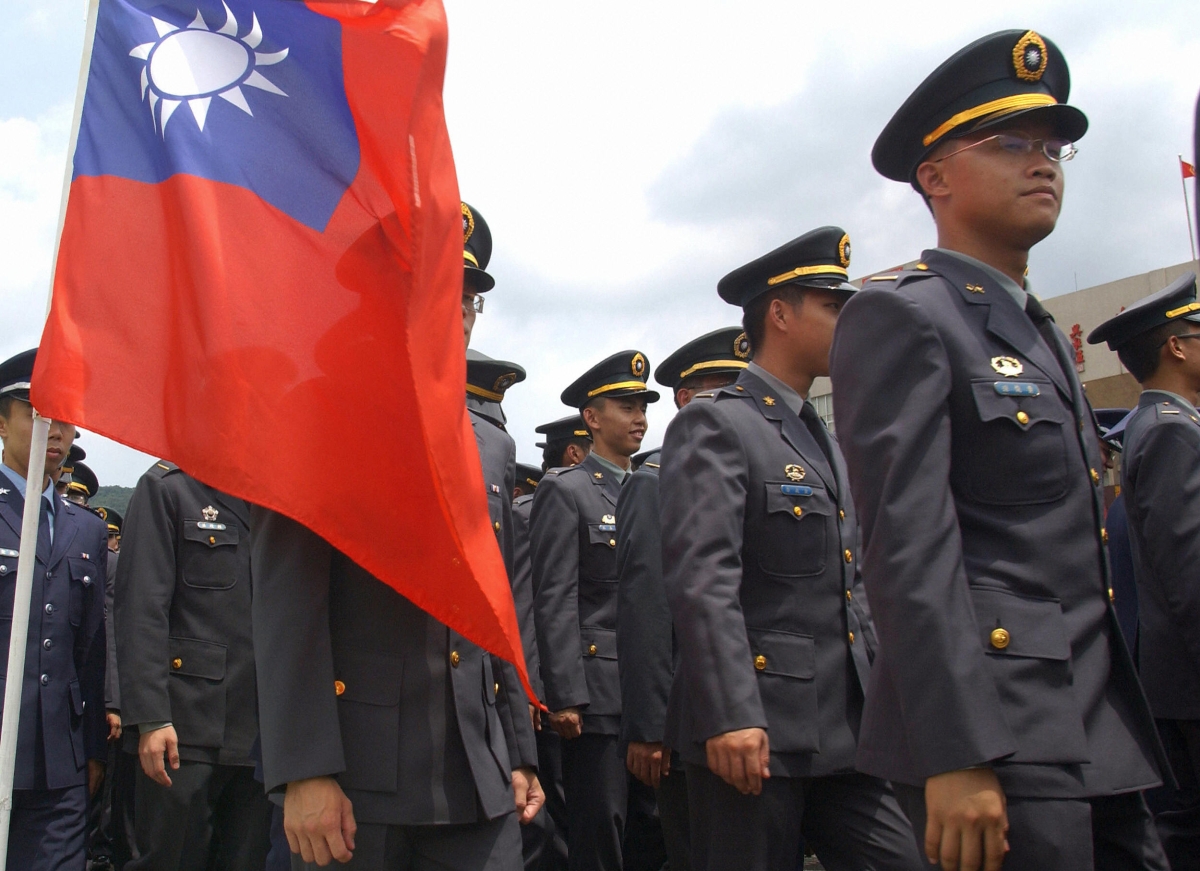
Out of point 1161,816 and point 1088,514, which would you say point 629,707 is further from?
point 1088,514

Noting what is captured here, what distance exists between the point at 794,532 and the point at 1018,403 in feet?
4.60

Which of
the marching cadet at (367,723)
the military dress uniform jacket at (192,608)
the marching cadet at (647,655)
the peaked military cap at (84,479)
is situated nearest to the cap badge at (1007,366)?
the marching cadet at (367,723)

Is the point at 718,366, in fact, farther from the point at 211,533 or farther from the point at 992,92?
the point at 992,92

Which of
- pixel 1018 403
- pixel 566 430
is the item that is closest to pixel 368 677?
pixel 1018 403

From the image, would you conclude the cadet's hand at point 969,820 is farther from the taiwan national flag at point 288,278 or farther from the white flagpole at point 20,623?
the white flagpole at point 20,623

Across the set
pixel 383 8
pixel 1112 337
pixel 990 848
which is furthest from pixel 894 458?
pixel 1112 337

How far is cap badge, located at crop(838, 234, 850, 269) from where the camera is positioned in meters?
4.42

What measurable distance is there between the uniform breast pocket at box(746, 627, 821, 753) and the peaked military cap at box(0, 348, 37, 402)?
3.80 meters

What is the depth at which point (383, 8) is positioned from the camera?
3.25 metres

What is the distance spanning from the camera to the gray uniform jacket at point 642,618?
5.10m

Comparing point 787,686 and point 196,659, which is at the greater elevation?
point 196,659

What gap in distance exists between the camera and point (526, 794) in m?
3.41

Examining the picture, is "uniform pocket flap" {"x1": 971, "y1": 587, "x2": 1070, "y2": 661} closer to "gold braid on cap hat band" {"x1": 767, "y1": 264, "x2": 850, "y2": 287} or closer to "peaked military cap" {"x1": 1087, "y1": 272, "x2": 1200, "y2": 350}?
"gold braid on cap hat band" {"x1": 767, "y1": 264, "x2": 850, "y2": 287}

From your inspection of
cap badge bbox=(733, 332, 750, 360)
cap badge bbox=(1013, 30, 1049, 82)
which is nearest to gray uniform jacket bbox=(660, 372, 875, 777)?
cap badge bbox=(1013, 30, 1049, 82)
